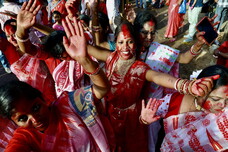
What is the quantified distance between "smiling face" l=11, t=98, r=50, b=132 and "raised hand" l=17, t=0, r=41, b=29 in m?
0.77

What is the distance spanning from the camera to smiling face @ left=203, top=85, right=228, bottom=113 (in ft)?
3.90

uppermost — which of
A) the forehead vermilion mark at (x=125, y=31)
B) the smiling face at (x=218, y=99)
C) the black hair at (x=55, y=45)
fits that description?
the forehead vermilion mark at (x=125, y=31)

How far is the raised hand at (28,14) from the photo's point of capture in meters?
1.45

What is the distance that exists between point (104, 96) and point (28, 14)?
99 centimetres

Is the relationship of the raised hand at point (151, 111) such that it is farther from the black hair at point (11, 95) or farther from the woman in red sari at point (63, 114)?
the black hair at point (11, 95)

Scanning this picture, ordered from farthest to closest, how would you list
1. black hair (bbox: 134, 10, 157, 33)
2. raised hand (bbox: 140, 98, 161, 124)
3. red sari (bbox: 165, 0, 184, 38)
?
red sari (bbox: 165, 0, 184, 38) → black hair (bbox: 134, 10, 157, 33) → raised hand (bbox: 140, 98, 161, 124)

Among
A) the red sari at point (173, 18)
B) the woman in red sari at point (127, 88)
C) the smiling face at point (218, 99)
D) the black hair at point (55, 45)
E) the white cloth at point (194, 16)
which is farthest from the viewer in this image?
the red sari at point (173, 18)

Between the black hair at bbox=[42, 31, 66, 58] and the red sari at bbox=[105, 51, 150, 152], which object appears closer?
the red sari at bbox=[105, 51, 150, 152]

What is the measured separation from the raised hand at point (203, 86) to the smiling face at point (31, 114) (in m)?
1.01

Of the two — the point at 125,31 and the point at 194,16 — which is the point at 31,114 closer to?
the point at 125,31

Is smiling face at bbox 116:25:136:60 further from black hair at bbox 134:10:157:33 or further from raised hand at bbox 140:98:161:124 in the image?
raised hand at bbox 140:98:161:124

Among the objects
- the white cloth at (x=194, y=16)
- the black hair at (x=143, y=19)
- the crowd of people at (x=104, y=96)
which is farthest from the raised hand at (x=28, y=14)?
the white cloth at (x=194, y=16)

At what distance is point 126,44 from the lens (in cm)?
161

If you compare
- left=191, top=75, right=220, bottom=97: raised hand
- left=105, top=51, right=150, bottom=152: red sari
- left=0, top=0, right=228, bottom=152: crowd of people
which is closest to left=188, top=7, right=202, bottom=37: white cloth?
left=0, top=0, right=228, bottom=152: crowd of people
